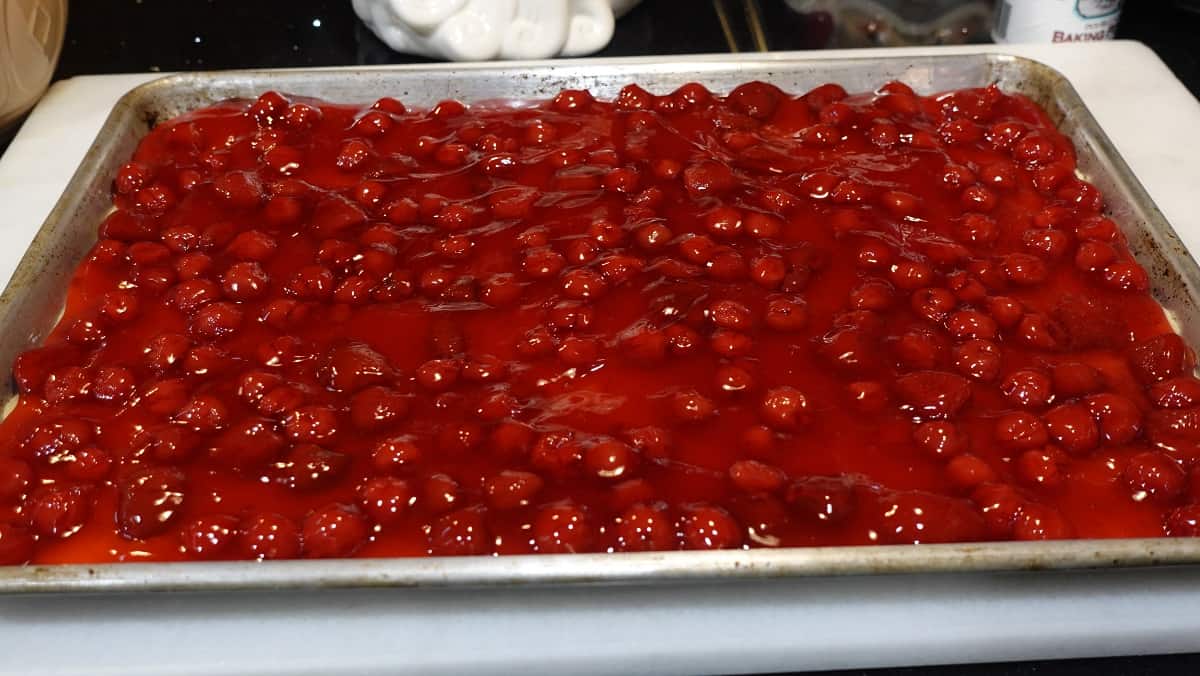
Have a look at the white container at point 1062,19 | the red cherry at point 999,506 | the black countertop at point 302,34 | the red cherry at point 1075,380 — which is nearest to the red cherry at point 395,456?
the red cherry at point 999,506

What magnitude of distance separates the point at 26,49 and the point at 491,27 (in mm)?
Result: 636

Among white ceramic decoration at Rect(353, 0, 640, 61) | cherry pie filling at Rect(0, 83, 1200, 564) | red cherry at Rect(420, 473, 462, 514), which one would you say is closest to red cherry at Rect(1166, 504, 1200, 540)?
cherry pie filling at Rect(0, 83, 1200, 564)

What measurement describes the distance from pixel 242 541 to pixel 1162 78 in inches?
55.8

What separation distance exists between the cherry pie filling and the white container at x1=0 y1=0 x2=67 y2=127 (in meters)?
0.22

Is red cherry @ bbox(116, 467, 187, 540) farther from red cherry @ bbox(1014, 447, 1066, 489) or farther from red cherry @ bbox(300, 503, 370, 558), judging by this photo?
red cherry @ bbox(1014, 447, 1066, 489)

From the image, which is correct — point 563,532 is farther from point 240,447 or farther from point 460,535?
point 240,447

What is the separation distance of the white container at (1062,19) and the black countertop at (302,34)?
0.18m

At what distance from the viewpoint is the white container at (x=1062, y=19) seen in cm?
159

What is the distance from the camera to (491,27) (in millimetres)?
1540

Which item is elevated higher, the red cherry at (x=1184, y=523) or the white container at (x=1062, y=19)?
the white container at (x=1062, y=19)

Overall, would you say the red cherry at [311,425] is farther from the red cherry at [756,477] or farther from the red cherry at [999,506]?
the red cherry at [999,506]

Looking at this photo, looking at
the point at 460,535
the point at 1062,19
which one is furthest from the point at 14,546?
the point at 1062,19

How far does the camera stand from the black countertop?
5.51 feet

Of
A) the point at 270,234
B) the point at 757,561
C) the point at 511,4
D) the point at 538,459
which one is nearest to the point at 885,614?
the point at 757,561
